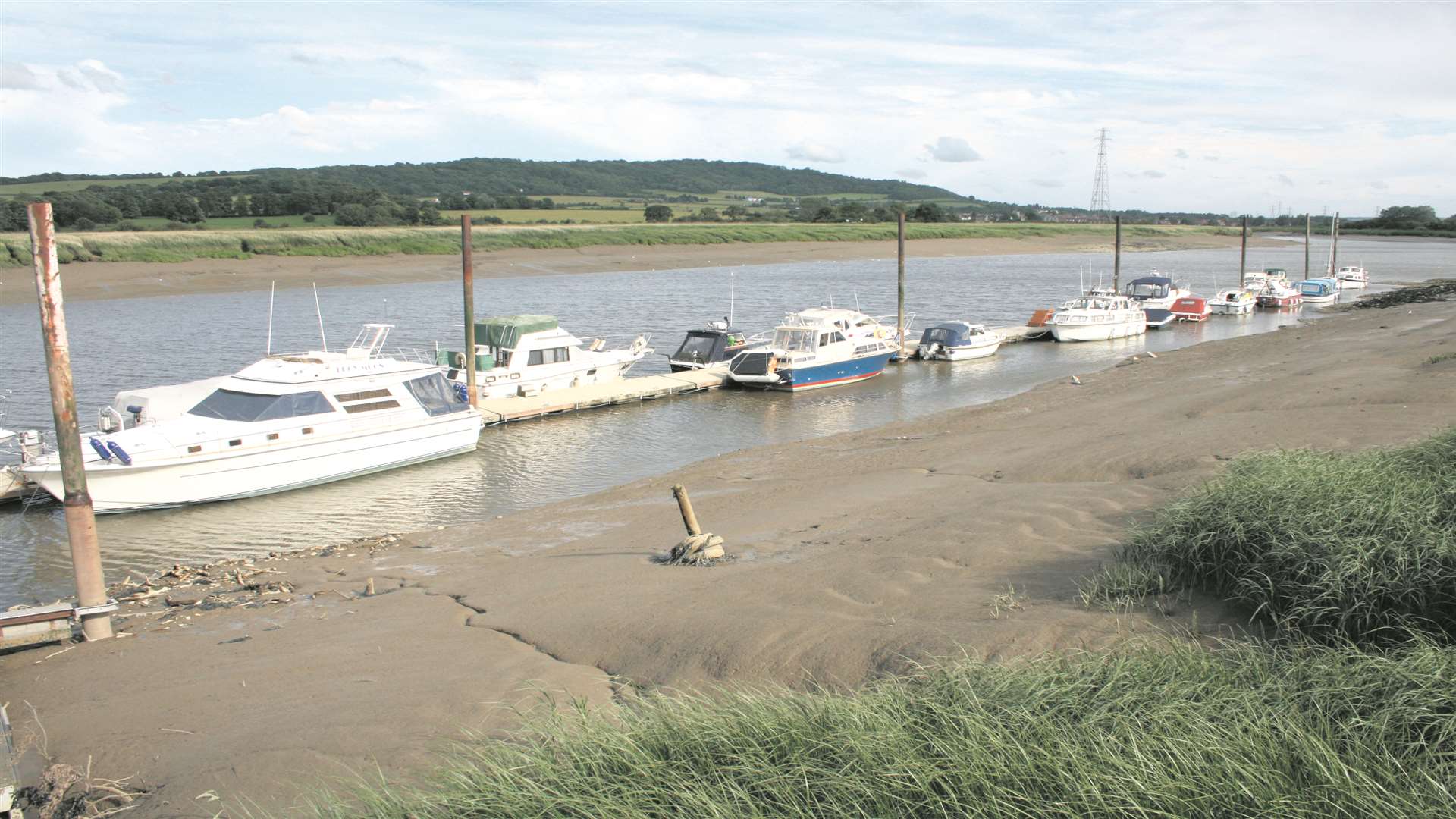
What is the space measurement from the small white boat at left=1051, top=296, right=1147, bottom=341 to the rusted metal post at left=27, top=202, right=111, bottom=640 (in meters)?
37.1

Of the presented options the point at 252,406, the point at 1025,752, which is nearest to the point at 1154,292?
the point at 252,406

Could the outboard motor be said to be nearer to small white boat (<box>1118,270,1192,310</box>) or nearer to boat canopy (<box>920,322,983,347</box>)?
boat canopy (<box>920,322,983,347</box>)

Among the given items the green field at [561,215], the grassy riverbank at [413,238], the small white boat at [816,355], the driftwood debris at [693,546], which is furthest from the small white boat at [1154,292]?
the green field at [561,215]

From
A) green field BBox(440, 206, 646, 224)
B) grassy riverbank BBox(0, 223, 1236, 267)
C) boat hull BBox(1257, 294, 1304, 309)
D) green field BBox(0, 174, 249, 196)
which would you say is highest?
green field BBox(0, 174, 249, 196)

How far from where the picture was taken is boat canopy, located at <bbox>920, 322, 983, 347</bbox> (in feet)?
121

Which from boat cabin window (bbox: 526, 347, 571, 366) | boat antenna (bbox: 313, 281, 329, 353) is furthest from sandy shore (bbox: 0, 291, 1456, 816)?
boat cabin window (bbox: 526, 347, 571, 366)

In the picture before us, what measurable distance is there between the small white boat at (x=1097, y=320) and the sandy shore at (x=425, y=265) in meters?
39.7

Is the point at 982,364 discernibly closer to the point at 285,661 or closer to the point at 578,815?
the point at 285,661

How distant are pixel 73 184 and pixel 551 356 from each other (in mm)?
123350

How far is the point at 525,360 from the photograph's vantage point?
28.7 metres

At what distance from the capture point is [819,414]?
27.9 metres

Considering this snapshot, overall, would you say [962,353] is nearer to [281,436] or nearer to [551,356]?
[551,356]

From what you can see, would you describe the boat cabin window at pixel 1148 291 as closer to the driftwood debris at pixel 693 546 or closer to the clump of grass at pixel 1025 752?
the driftwood debris at pixel 693 546

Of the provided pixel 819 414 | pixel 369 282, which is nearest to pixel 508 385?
pixel 819 414
